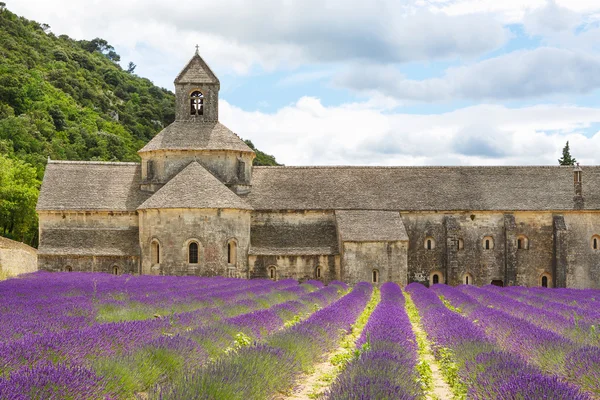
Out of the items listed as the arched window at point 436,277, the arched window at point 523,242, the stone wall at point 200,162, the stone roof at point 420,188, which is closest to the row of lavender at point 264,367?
the stone roof at point 420,188

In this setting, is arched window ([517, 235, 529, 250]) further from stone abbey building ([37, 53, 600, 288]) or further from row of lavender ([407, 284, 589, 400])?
row of lavender ([407, 284, 589, 400])

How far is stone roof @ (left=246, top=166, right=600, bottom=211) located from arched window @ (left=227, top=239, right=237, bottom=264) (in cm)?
344

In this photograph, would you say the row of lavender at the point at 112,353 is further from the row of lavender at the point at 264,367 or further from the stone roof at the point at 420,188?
the stone roof at the point at 420,188

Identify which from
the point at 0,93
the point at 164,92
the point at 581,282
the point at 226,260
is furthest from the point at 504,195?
the point at 164,92

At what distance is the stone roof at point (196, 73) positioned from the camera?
43438 millimetres

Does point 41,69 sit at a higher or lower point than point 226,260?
higher

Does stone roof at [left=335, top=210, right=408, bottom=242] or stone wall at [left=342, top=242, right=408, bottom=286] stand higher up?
stone roof at [left=335, top=210, right=408, bottom=242]

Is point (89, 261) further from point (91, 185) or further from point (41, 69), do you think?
point (41, 69)

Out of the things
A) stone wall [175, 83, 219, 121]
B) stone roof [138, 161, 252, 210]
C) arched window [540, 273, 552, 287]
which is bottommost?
arched window [540, 273, 552, 287]

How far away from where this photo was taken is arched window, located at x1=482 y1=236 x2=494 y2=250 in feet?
133

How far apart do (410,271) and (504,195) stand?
7.26 metres

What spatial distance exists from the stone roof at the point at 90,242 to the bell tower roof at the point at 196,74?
10191 mm

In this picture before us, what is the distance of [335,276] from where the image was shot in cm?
3831

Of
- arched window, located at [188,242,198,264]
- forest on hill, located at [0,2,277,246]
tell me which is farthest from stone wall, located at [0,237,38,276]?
forest on hill, located at [0,2,277,246]
